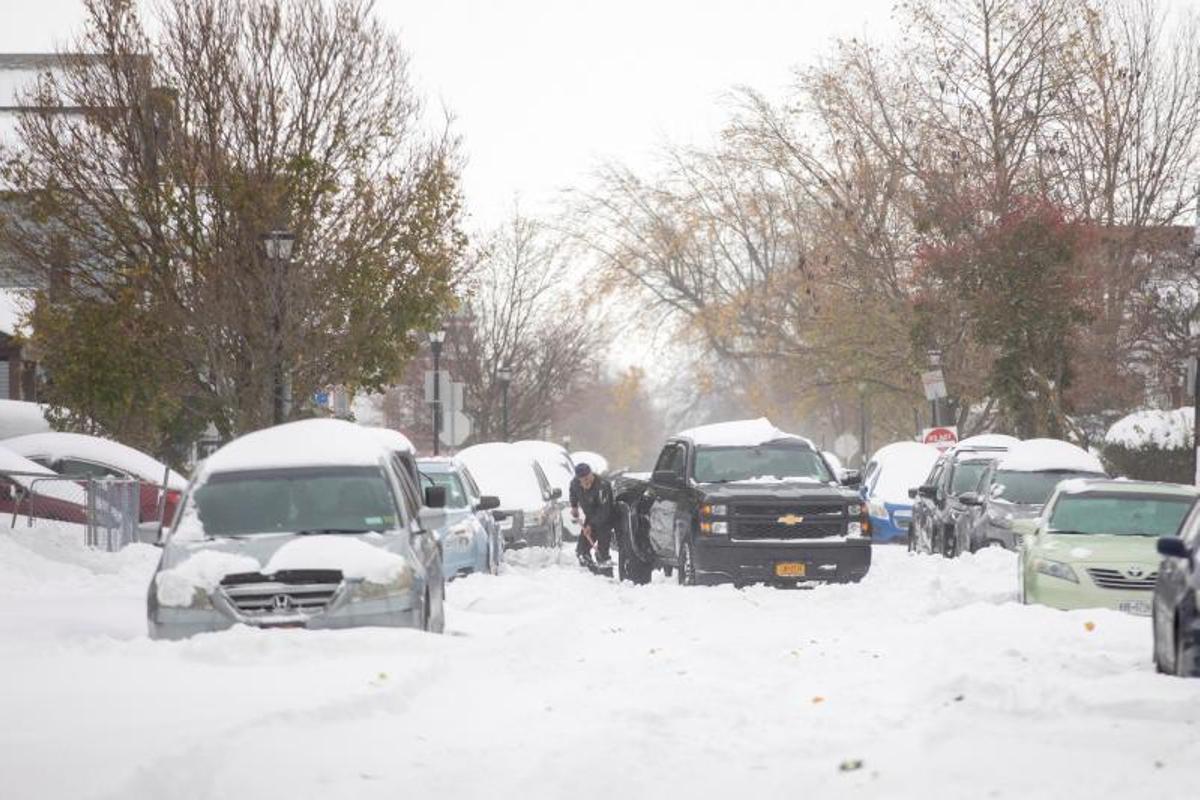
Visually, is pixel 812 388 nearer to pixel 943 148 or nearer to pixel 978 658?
pixel 943 148

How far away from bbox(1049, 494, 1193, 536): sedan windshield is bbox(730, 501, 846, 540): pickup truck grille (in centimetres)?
359

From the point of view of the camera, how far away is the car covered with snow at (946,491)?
30.8 metres

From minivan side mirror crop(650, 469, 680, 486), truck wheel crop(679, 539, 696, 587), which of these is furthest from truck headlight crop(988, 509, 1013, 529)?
truck wheel crop(679, 539, 696, 587)

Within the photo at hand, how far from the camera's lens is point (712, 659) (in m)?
14.9

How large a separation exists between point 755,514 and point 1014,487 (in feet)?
20.1

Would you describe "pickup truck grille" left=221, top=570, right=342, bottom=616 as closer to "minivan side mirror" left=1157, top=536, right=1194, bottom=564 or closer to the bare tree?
"minivan side mirror" left=1157, top=536, right=1194, bottom=564

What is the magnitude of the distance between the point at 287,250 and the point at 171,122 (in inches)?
202

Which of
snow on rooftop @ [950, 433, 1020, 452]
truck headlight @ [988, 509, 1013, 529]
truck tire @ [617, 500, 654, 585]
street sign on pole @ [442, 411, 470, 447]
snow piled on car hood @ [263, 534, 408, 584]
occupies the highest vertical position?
street sign on pole @ [442, 411, 470, 447]

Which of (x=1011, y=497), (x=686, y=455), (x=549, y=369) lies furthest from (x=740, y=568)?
(x=549, y=369)

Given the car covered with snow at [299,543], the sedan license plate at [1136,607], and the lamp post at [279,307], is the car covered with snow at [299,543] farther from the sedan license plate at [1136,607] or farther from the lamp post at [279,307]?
the lamp post at [279,307]

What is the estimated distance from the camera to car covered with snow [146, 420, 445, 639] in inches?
573

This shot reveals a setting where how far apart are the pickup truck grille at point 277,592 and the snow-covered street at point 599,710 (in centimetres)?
83

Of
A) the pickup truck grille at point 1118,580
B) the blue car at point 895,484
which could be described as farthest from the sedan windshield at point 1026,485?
the blue car at point 895,484

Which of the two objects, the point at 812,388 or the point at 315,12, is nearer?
the point at 315,12
